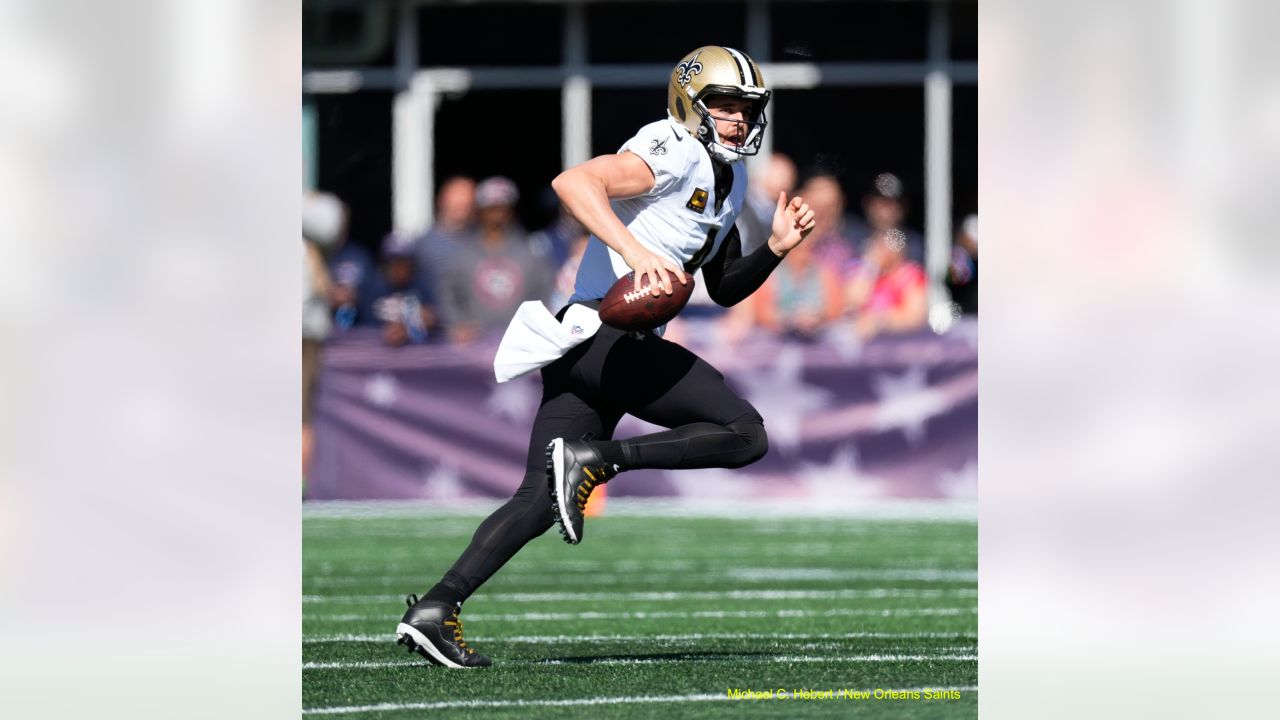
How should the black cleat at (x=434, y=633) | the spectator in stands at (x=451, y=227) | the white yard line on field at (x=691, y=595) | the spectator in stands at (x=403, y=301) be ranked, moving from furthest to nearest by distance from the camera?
the spectator in stands at (x=451, y=227) < the spectator in stands at (x=403, y=301) < the white yard line on field at (x=691, y=595) < the black cleat at (x=434, y=633)

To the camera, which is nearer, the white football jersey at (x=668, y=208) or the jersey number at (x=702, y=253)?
the white football jersey at (x=668, y=208)

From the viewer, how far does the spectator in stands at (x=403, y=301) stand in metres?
14.2

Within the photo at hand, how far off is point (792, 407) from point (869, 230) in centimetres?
248

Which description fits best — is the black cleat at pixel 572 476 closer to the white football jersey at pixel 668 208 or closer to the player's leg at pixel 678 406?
the player's leg at pixel 678 406

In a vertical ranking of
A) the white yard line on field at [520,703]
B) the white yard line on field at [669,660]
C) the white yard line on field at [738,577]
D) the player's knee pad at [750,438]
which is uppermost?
the player's knee pad at [750,438]

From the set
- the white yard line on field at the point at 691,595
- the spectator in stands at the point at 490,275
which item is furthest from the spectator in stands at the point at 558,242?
the white yard line on field at the point at 691,595

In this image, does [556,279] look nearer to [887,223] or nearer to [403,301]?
[403,301]

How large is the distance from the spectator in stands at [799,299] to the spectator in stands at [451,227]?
1965mm

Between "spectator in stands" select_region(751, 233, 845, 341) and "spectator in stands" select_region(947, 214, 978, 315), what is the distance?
3.42 feet

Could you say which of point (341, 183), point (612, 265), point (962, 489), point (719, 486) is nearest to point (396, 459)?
point (719, 486)

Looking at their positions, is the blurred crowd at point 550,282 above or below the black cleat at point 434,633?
above

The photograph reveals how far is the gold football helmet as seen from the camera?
6.14 m

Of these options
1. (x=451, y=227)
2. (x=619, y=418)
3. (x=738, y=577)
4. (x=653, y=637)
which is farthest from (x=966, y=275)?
(x=619, y=418)

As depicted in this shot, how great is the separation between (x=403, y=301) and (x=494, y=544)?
28.4ft
